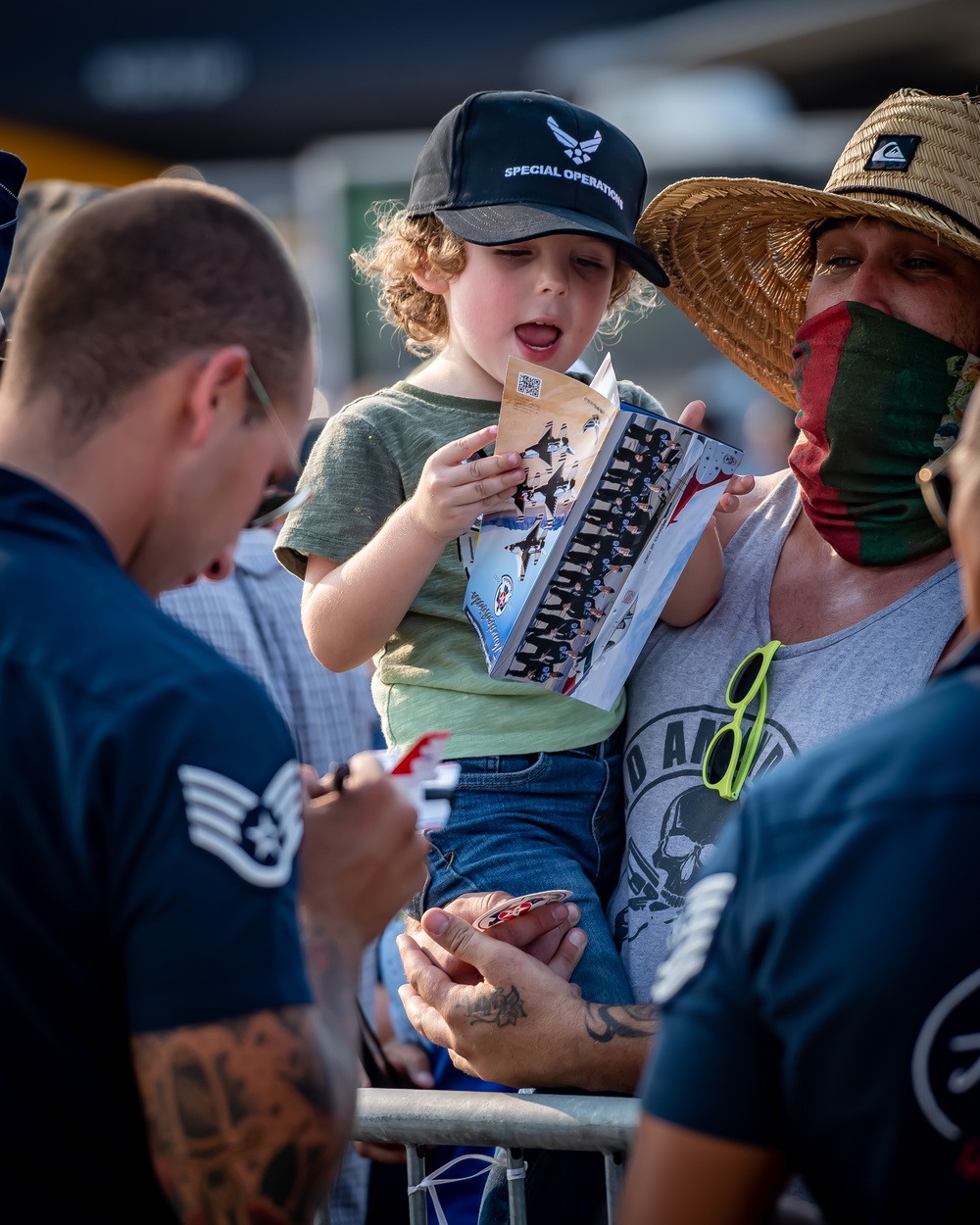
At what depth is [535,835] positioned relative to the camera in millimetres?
2736

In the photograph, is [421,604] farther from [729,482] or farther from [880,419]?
[880,419]

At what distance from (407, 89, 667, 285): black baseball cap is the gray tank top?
31.8 inches

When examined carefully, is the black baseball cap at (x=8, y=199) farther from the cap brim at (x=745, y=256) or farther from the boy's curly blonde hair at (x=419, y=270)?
the cap brim at (x=745, y=256)

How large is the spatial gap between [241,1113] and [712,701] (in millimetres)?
1549

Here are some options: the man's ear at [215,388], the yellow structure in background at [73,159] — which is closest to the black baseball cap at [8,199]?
the man's ear at [215,388]

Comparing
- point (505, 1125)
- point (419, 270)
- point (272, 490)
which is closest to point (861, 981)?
point (272, 490)

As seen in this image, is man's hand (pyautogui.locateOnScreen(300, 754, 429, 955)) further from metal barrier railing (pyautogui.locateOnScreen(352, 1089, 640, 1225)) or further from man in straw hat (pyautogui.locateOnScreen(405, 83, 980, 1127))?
man in straw hat (pyautogui.locateOnScreen(405, 83, 980, 1127))

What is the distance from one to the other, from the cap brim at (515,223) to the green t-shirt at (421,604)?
0.34 meters

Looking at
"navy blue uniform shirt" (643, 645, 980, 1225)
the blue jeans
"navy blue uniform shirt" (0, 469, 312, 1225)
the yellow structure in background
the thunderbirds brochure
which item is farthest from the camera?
the yellow structure in background

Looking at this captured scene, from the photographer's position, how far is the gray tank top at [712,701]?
8.45ft

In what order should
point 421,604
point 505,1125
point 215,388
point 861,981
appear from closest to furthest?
point 861,981 < point 215,388 < point 505,1125 < point 421,604

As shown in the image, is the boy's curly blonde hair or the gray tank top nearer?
the gray tank top

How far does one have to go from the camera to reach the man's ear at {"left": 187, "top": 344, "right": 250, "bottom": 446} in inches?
64.2

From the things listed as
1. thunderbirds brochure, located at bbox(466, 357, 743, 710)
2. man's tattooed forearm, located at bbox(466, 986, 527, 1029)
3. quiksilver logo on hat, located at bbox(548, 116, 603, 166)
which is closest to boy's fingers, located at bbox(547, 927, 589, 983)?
man's tattooed forearm, located at bbox(466, 986, 527, 1029)
